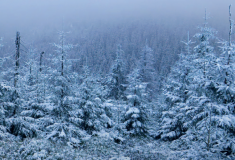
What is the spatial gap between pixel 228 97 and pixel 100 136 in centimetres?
1214

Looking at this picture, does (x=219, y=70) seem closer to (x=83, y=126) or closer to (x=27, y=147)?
(x=27, y=147)

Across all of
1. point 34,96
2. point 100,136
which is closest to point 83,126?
point 100,136

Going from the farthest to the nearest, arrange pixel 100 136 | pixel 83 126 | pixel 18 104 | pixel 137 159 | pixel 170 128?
pixel 170 128 → pixel 83 126 → pixel 100 136 → pixel 18 104 → pixel 137 159

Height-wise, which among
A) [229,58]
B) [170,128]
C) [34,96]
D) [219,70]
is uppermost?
[229,58]

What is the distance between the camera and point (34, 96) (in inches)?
790

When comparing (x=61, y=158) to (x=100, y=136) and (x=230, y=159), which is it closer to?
(x=100, y=136)

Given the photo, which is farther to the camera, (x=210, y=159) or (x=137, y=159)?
(x=137, y=159)

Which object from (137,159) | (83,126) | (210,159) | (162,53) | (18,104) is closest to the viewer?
(210,159)

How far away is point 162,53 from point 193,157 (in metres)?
159

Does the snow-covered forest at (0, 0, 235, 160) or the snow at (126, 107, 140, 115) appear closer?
the snow-covered forest at (0, 0, 235, 160)

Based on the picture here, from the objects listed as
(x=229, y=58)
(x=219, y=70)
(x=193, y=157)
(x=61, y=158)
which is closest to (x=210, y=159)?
(x=193, y=157)

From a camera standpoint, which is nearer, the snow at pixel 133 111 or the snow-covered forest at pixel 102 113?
the snow-covered forest at pixel 102 113

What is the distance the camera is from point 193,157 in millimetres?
11828

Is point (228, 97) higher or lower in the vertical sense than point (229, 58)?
lower
